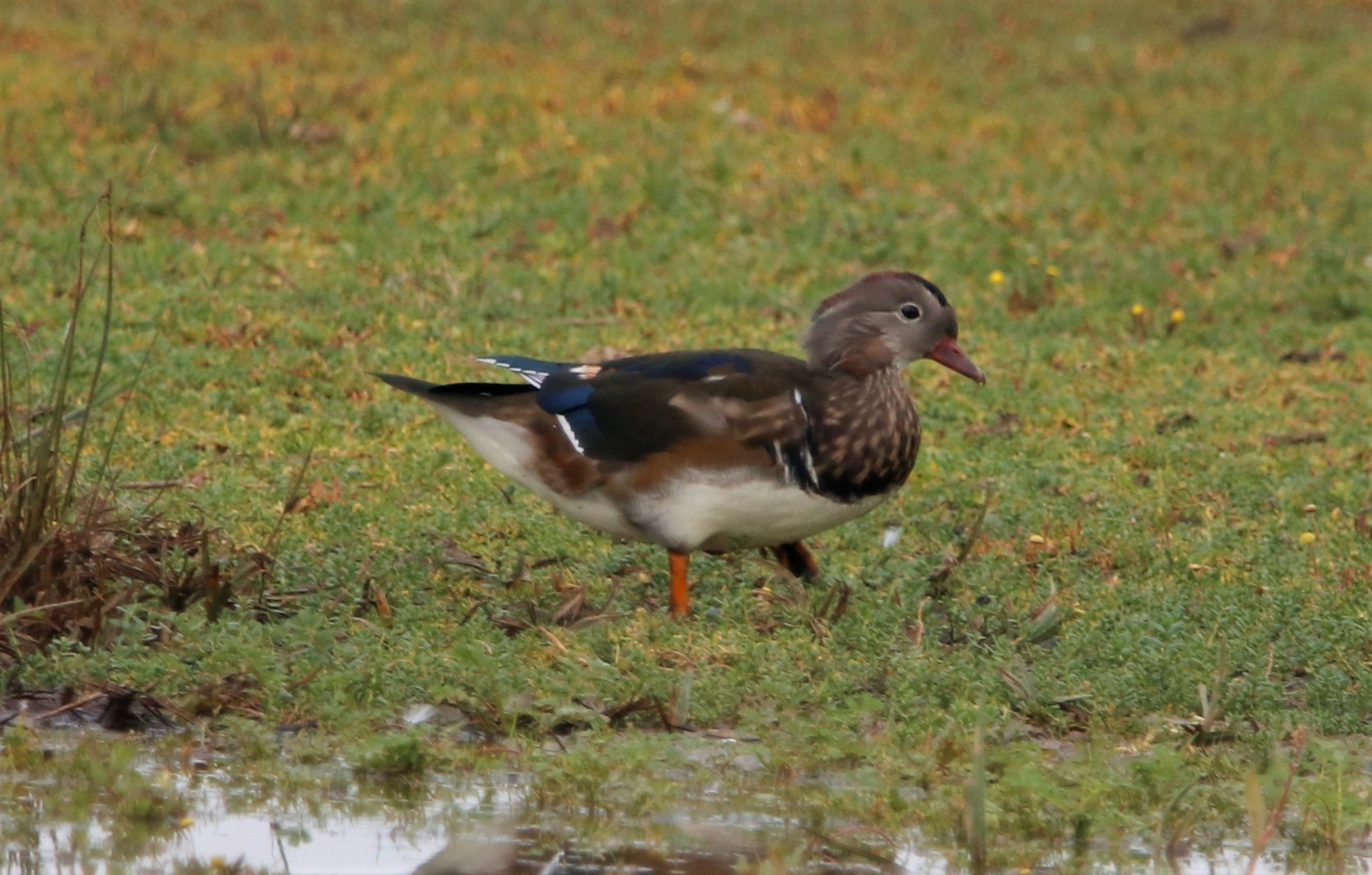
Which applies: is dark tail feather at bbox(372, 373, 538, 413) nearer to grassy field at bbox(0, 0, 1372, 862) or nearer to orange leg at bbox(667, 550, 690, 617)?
grassy field at bbox(0, 0, 1372, 862)

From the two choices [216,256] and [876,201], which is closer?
[216,256]

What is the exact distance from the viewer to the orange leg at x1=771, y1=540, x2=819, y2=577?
6516 mm

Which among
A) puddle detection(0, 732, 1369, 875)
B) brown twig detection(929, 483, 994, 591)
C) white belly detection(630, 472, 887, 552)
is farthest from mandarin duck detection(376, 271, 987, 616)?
puddle detection(0, 732, 1369, 875)

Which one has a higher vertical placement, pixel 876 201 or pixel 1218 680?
pixel 876 201

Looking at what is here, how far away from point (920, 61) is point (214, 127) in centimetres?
550

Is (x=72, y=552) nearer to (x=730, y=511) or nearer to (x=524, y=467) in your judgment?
(x=524, y=467)

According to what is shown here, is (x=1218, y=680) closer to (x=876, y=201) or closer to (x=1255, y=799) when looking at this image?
(x=1255, y=799)

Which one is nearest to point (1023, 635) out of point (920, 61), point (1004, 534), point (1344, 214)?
point (1004, 534)

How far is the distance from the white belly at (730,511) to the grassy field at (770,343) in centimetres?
23

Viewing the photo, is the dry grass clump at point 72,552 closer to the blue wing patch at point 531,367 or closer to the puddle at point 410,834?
the puddle at point 410,834

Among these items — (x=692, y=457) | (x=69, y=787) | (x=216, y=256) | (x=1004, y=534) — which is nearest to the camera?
(x=69, y=787)

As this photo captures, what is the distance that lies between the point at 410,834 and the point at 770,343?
5228 mm

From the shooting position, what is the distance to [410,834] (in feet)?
14.9

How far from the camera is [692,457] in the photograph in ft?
19.8
